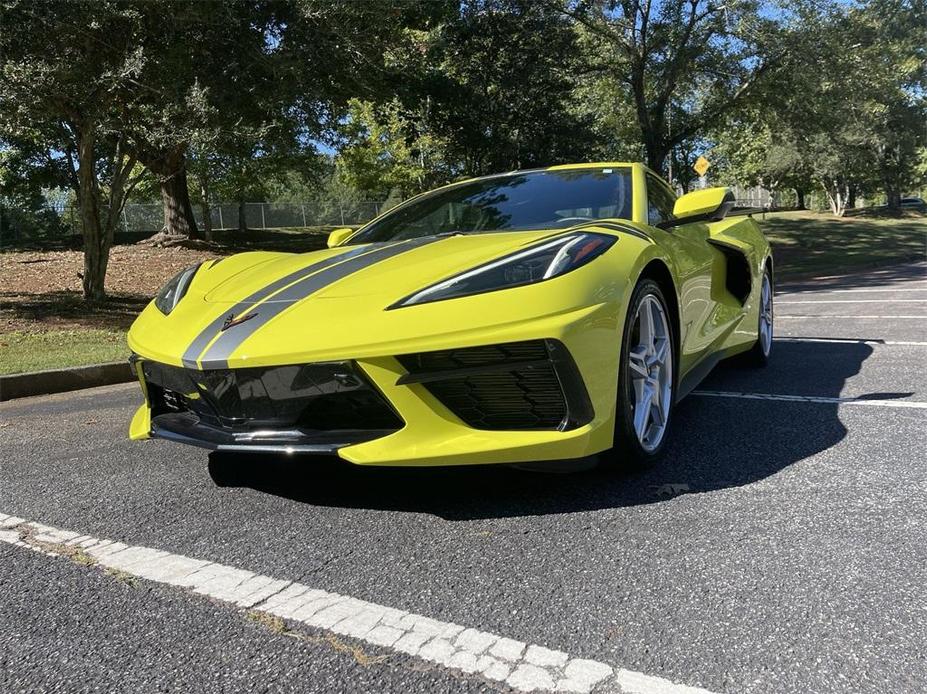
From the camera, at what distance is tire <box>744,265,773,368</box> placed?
510 cm

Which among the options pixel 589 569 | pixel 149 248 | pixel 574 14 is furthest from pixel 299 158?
pixel 589 569

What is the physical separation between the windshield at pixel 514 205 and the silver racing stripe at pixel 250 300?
51cm

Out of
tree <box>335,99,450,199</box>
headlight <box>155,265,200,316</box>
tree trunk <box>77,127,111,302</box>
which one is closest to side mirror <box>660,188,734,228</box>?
headlight <box>155,265,200,316</box>

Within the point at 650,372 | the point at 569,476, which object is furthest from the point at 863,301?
the point at 569,476

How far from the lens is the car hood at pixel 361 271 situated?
2736 millimetres

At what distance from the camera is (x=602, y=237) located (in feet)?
9.41

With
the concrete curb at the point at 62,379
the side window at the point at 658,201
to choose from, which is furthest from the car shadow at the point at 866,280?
the concrete curb at the point at 62,379

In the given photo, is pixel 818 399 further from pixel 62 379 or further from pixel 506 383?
pixel 62 379

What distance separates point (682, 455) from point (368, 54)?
9.73 meters

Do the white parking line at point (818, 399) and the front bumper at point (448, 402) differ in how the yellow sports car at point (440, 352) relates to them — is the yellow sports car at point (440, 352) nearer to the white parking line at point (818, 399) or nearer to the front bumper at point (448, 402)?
the front bumper at point (448, 402)

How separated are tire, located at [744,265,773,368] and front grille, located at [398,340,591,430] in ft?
9.86

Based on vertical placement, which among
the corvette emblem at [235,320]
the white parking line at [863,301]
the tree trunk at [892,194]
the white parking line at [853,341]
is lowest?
the white parking line at [853,341]

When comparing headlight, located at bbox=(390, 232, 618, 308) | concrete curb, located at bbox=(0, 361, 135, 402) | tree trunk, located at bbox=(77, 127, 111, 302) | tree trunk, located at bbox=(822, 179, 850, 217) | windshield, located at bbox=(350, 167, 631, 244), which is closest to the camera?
headlight, located at bbox=(390, 232, 618, 308)

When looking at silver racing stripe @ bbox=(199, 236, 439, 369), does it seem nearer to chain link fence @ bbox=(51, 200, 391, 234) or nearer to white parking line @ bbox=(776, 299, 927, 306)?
white parking line @ bbox=(776, 299, 927, 306)
